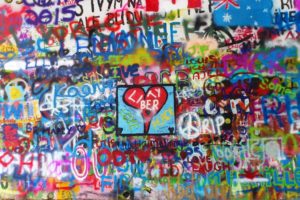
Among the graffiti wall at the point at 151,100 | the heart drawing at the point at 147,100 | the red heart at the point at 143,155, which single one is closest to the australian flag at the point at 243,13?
the graffiti wall at the point at 151,100

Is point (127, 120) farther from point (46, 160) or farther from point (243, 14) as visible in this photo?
point (243, 14)

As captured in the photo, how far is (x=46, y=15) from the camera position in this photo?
5000mm

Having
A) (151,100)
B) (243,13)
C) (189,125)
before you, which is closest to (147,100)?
(151,100)

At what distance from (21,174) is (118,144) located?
4.32 ft

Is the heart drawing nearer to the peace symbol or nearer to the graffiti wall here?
the graffiti wall

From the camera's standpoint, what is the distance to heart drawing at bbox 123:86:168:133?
4758 mm

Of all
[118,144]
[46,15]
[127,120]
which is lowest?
[118,144]

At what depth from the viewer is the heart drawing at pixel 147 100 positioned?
4.76 meters

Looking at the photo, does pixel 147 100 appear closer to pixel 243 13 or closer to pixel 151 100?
pixel 151 100

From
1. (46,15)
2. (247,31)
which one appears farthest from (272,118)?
(46,15)

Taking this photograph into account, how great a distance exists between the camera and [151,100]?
4781 millimetres

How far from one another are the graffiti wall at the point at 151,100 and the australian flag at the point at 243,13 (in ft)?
0.04

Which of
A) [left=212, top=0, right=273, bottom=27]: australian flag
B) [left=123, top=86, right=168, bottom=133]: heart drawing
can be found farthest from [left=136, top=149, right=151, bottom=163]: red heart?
[left=212, top=0, right=273, bottom=27]: australian flag

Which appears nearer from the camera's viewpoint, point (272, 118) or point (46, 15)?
point (272, 118)
